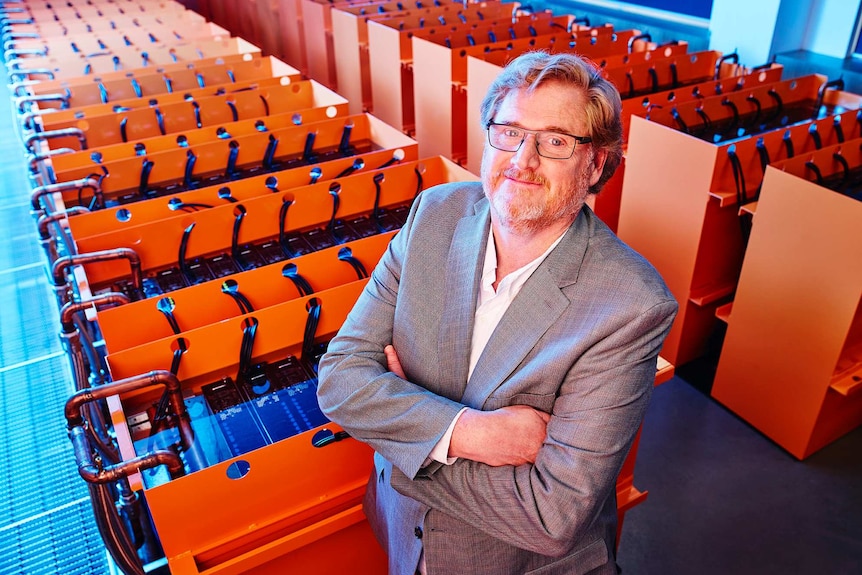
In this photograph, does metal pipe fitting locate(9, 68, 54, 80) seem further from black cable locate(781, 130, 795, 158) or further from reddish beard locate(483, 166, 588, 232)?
black cable locate(781, 130, 795, 158)

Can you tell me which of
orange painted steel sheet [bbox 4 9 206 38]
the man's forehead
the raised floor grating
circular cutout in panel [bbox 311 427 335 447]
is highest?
the man's forehead

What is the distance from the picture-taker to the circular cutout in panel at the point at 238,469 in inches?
57.9

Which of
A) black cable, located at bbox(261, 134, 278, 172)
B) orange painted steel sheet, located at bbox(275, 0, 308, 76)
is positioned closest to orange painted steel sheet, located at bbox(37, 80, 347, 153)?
black cable, located at bbox(261, 134, 278, 172)

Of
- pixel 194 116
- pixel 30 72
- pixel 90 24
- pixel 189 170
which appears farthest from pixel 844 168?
pixel 90 24

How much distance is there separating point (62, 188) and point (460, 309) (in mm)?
2116

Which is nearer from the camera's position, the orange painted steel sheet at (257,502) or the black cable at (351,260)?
the orange painted steel sheet at (257,502)

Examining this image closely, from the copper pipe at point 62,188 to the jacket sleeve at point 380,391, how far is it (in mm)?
1852

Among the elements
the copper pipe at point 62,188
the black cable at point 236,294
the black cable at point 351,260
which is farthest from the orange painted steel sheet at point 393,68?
the black cable at point 236,294

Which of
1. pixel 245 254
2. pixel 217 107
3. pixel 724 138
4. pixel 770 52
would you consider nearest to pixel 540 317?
pixel 245 254

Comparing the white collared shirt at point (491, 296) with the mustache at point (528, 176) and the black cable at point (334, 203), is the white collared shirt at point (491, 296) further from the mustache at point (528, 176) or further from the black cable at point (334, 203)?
the black cable at point (334, 203)

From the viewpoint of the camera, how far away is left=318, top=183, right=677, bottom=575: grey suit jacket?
3.71ft

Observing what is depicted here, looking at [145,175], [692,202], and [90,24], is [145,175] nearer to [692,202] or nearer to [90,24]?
[692,202]

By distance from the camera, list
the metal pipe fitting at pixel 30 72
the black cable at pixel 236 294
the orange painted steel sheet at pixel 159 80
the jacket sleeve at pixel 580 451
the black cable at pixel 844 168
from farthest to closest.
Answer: the metal pipe fitting at pixel 30 72
the orange painted steel sheet at pixel 159 80
the black cable at pixel 844 168
the black cable at pixel 236 294
the jacket sleeve at pixel 580 451

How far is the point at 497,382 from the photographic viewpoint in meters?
1.23
